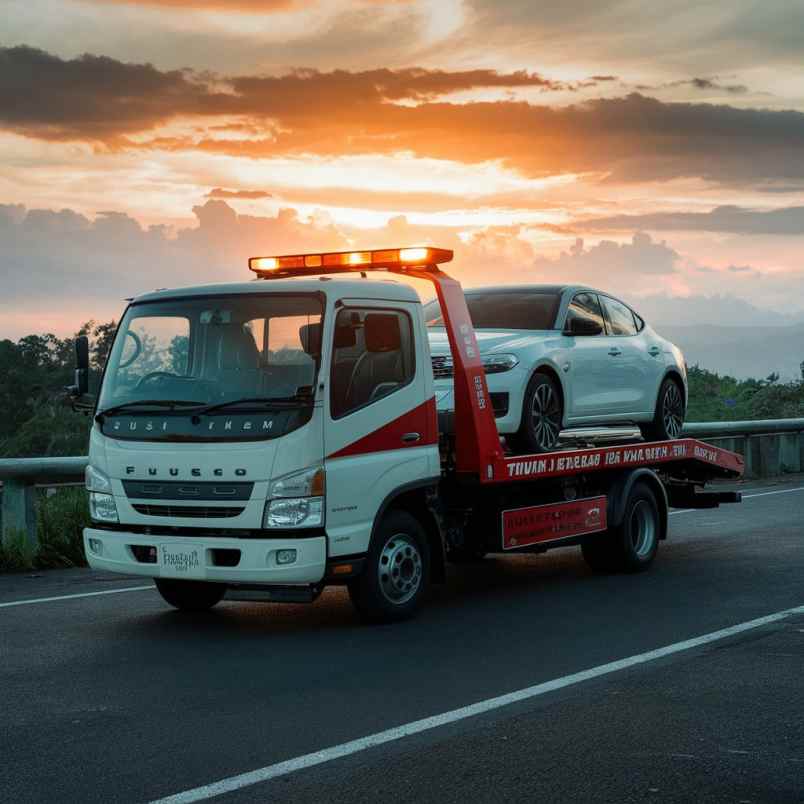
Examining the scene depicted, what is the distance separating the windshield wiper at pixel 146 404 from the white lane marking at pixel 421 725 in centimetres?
299

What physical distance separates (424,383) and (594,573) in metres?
3.41

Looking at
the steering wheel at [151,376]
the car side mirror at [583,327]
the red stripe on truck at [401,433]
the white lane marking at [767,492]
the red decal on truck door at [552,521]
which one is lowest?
the white lane marking at [767,492]

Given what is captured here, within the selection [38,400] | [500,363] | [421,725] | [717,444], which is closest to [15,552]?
[500,363]

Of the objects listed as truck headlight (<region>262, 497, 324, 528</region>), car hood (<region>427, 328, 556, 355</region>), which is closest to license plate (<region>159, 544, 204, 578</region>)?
truck headlight (<region>262, 497, 324, 528</region>)

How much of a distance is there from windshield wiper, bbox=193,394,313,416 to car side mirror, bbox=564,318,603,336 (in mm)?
3594

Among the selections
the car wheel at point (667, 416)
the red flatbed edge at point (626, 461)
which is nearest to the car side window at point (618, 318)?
the car wheel at point (667, 416)

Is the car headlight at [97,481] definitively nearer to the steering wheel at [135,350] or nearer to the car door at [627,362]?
the steering wheel at [135,350]

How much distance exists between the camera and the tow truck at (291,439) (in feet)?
28.3

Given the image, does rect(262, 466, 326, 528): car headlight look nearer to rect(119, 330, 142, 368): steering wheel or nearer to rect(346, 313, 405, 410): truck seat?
rect(346, 313, 405, 410): truck seat

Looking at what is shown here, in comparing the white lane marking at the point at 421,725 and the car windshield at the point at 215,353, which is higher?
the car windshield at the point at 215,353

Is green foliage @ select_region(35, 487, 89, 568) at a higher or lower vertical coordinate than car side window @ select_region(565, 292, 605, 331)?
lower

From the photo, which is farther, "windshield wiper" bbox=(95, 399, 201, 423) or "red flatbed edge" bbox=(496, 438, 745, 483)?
"red flatbed edge" bbox=(496, 438, 745, 483)

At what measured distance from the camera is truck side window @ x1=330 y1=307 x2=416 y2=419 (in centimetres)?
889

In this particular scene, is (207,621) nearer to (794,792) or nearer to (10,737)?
(10,737)
